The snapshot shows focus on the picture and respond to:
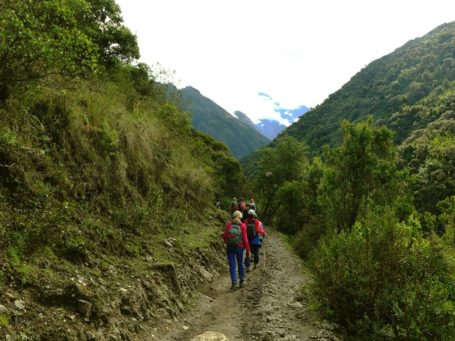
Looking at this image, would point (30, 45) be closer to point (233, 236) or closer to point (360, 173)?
point (233, 236)

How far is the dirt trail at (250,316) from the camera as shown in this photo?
8562 mm

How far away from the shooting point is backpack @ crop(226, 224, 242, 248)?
12716 mm

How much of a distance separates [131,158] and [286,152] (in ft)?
170

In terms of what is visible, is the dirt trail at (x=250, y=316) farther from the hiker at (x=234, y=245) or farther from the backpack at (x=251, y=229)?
the backpack at (x=251, y=229)

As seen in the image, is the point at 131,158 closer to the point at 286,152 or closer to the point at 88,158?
the point at 88,158

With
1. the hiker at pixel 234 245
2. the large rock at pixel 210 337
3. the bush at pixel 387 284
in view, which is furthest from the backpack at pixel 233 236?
the large rock at pixel 210 337

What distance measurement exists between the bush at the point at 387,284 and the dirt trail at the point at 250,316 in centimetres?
87

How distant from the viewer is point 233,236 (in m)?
12.8

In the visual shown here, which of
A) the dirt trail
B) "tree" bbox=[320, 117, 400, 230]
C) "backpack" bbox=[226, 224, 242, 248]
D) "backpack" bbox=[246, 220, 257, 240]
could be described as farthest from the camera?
"tree" bbox=[320, 117, 400, 230]

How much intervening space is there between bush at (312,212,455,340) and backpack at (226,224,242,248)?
3291 mm

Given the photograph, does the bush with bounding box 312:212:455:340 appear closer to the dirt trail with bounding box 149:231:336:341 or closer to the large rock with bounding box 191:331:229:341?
the dirt trail with bounding box 149:231:336:341

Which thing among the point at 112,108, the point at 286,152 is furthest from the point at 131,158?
the point at 286,152

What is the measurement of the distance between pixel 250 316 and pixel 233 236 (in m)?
3.32

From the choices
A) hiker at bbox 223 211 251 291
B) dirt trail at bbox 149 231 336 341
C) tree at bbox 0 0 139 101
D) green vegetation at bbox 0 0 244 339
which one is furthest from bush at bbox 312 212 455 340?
tree at bbox 0 0 139 101
